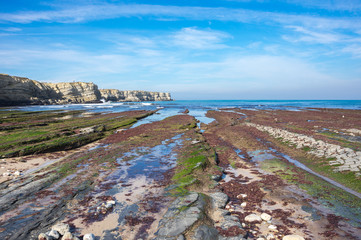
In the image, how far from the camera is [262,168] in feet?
41.5

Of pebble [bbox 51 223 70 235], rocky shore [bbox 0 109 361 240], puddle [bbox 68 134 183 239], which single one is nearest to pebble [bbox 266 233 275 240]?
rocky shore [bbox 0 109 361 240]

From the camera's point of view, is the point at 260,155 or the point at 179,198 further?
the point at 260,155

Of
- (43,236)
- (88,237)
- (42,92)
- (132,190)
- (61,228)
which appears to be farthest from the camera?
(42,92)

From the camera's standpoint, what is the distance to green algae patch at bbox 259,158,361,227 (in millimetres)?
7406

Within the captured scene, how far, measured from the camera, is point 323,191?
29.7ft

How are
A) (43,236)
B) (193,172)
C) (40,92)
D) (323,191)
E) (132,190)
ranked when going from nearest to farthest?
(43,236) → (323,191) → (132,190) → (193,172) → (40,92)

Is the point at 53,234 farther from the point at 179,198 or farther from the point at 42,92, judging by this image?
the point at 42,92

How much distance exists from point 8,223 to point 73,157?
9.14 metres

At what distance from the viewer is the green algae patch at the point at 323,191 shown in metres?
7.41

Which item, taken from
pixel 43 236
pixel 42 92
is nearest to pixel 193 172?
pixel 43 236

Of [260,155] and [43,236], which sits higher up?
[43,236]

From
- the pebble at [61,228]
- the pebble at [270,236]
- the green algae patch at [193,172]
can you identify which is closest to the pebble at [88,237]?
the pebble at [61,228]

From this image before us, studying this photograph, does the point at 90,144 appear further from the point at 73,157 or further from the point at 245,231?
the point at 245,231

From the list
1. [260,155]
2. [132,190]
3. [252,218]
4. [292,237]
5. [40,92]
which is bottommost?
[132,190]
